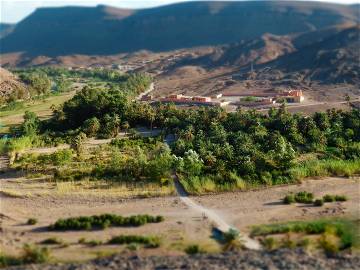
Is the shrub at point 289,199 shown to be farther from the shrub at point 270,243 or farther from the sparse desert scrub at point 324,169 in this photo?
the shrub at point 270,243

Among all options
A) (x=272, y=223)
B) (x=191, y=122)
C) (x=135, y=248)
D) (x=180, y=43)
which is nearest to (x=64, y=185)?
(x=135, y=248)

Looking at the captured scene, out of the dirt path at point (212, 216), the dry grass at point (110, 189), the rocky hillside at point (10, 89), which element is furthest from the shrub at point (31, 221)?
the rocky hillside at point (10, 89)

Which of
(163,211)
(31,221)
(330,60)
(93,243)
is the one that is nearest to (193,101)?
(330,60)

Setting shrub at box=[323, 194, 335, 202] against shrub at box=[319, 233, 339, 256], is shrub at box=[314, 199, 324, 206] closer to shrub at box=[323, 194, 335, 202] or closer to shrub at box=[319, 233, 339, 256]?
shrub at box=[323, 194, 335, 202]

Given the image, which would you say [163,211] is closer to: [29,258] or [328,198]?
[29,258]

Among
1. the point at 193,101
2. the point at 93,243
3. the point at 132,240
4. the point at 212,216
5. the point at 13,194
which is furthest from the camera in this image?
the point at 193,101

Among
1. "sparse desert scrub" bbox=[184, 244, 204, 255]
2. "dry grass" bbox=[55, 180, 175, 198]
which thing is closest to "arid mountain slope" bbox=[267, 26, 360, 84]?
"dry grass" bbox=[55, 180, 175, 198]
